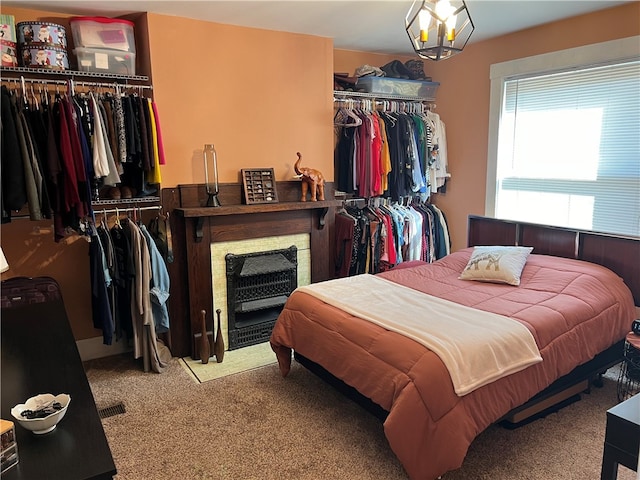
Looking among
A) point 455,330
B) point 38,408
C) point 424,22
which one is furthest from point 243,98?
point 38,408

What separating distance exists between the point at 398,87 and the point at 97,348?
3.37m

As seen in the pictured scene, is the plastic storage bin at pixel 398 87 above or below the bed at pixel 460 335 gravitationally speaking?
above

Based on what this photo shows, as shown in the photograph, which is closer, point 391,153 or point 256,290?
point 256,290

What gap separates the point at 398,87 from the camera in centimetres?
427

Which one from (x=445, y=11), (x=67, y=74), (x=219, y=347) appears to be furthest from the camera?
(x=219, y=347)

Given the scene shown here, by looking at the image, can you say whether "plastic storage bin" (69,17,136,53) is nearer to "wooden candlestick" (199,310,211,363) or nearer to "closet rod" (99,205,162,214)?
"closet rod" (99,205,162,214)

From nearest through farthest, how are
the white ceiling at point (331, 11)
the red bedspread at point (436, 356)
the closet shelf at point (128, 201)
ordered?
the red bedspread at point (436, 356), the white ceiling at point (331, 11), the closet shelf at point (128, 201)

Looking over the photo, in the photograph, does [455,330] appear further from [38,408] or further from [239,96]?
[239,96]

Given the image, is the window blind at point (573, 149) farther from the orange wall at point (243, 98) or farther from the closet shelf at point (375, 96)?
the closet shelf at point (375, 96)

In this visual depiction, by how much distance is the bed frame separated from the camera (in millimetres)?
2457

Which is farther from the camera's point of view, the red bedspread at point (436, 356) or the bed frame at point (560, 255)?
the bed frame at point (560, 255)

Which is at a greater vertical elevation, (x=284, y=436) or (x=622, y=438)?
(x=622, y=438)

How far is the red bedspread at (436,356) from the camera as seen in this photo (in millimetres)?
1925

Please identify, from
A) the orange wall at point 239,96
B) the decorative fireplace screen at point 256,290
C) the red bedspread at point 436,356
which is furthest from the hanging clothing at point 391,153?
the red bedspread at point 436,356
